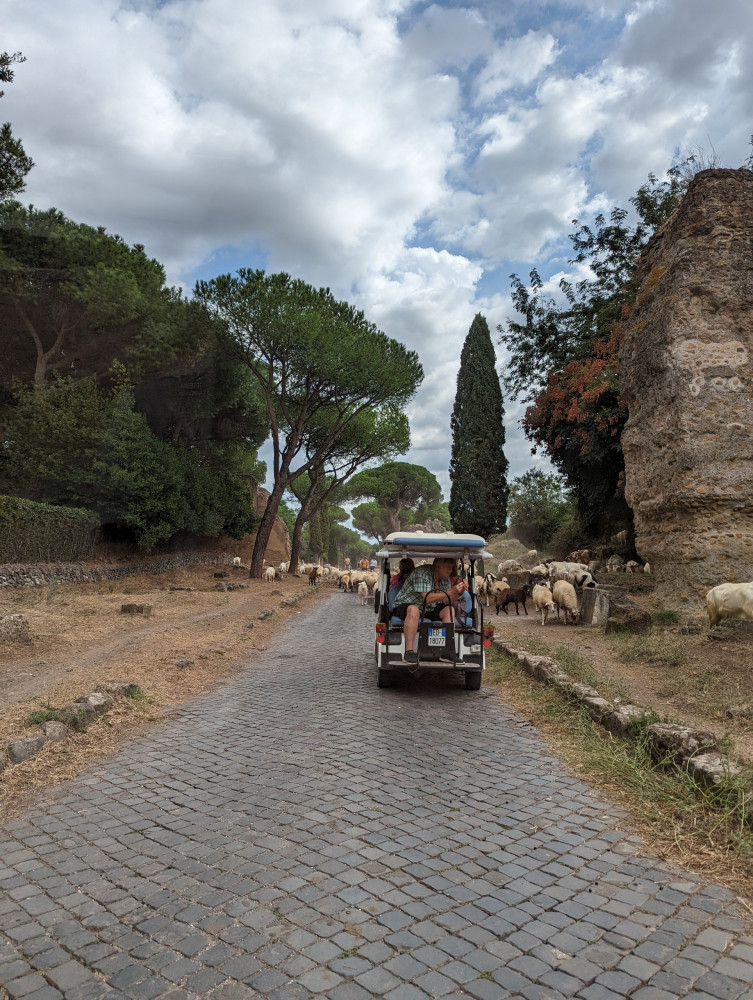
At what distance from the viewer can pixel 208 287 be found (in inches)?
1021

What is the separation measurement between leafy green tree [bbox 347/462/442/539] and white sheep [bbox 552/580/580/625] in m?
45.0

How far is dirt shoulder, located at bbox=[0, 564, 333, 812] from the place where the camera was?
18.2ft

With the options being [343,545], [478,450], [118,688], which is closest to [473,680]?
[118,688]

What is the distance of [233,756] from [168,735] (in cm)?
108

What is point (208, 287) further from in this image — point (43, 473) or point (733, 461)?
point (733, 461)

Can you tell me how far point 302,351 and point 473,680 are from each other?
67.8 feet

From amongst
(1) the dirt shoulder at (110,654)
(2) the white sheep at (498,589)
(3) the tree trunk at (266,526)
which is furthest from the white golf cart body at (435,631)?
(3) the tree trunk at (266,526)

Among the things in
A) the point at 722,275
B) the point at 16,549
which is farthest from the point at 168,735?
the point at 16,549

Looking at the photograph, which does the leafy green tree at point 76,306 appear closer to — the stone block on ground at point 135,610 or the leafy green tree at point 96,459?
the leafy green tree at point 96,459

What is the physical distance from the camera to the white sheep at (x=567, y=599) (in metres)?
14.2

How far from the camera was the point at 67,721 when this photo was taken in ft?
19.0

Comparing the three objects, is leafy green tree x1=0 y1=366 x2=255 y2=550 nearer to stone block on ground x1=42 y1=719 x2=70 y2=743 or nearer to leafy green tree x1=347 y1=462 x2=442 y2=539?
stone block on ground x1=42 y1=719 x2=70 y2=743

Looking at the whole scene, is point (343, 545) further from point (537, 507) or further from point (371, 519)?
point (537, 507)

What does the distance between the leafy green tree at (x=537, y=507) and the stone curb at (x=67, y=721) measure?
32.4 m
